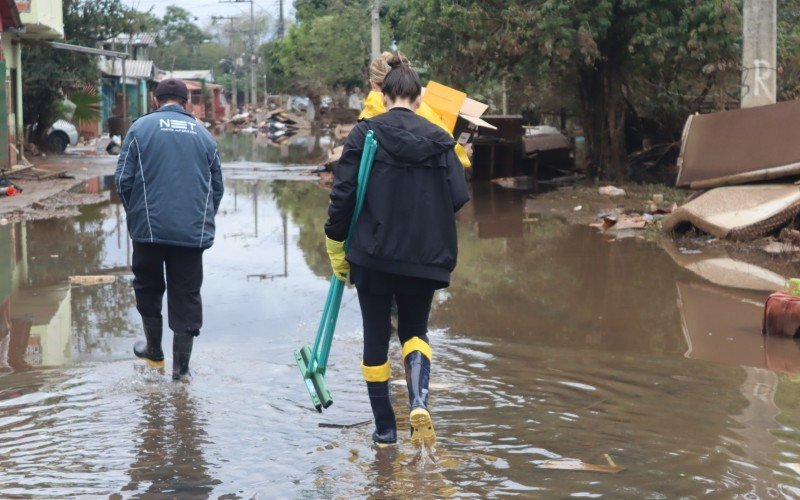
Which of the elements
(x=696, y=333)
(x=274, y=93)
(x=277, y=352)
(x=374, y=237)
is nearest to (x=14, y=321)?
(x=277, y=352)

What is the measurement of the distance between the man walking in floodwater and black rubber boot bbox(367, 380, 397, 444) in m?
1.59

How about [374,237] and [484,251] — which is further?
[484,251]

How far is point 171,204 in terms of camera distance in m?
5.62

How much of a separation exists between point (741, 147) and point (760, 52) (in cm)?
162

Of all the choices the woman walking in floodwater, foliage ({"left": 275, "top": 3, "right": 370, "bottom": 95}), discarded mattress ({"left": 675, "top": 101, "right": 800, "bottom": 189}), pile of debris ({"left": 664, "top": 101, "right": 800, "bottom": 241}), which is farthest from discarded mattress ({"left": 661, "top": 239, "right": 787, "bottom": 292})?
foliage ({"left": 275, "top": 3, "right": 370, "bottom": 95})

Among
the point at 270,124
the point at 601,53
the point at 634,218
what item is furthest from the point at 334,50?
the point at 634,218

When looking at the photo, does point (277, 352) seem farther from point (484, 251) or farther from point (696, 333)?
point (484, 251)

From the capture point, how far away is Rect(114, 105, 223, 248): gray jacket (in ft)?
18.4

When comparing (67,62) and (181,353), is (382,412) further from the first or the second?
(67,62)

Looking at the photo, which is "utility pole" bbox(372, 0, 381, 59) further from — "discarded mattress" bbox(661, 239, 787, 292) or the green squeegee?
the green squeegee

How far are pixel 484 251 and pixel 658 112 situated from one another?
400 inches

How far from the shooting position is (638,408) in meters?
5.31

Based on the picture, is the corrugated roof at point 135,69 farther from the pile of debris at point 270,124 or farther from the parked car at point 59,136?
the parked car at point 59,136

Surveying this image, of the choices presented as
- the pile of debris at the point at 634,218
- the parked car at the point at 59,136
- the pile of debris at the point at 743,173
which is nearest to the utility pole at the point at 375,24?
the parked car at the point at 59,136
